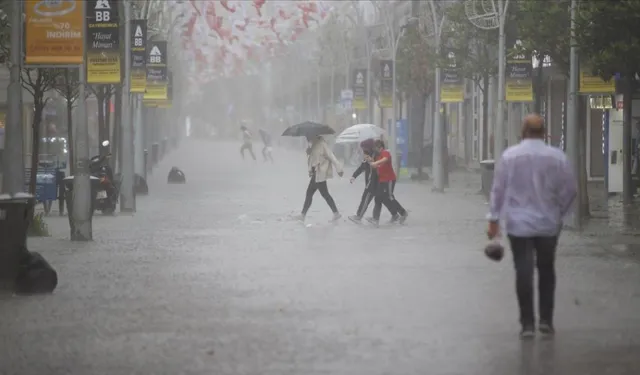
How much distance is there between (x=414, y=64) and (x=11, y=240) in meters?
44.4

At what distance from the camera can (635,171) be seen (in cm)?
3938

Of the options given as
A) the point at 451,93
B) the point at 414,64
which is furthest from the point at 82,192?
the point at 414,64

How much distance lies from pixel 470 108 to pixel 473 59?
30885 mm

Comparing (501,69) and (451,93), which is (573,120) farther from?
(451,93)

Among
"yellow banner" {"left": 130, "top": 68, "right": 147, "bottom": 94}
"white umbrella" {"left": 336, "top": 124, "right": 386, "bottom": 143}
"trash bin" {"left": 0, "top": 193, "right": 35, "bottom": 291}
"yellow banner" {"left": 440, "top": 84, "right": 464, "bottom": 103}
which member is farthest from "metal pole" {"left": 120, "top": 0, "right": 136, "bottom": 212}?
"trash bin" {"left": 0, "top": 193, "right": 35, "bottom": 291}

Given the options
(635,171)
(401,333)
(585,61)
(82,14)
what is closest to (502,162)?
(401,333)

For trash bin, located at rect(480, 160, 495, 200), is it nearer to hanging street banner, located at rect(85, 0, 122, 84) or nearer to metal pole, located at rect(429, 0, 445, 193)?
metal pole, located at rect(429, 0, 445, 193)

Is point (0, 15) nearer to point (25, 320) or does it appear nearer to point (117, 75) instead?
point (117, 75)

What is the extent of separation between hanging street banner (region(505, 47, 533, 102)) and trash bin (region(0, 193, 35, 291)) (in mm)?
19418

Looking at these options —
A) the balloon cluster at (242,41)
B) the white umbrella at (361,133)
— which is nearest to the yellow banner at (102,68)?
the white umbrella at (361,133)

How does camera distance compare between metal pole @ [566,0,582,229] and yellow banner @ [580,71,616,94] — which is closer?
yellow banner @ [580,71,616,94]

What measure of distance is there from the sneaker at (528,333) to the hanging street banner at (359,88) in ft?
195

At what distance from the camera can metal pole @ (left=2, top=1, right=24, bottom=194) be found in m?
20.2

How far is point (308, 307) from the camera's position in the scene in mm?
14148
